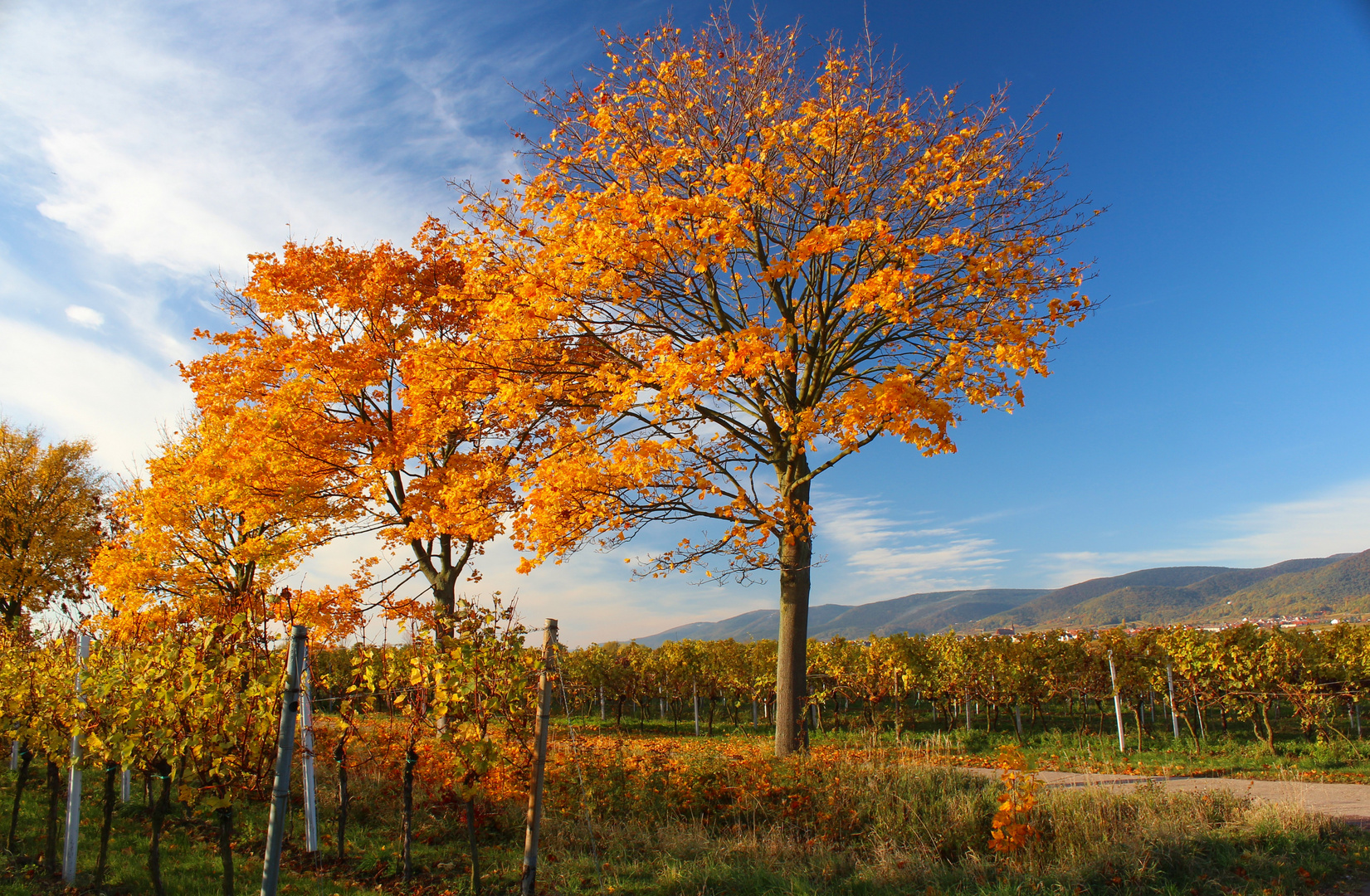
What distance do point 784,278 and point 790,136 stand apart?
1.92 m

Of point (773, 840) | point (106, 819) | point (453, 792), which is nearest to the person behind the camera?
point (106, 819)

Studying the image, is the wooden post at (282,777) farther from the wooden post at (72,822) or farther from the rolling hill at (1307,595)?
the rolling hill at (1307,595)

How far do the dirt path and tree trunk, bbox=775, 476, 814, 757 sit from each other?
→ 2.18 meters

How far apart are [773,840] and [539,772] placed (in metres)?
2.27

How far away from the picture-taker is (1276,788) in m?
8.68

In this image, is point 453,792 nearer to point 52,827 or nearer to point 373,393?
point 52,827

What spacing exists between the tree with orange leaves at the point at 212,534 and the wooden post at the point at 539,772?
6815 mm

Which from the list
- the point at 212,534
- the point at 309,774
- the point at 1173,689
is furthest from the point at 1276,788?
the point at 212,534

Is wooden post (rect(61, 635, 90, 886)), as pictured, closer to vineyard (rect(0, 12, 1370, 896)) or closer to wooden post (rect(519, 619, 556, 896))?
vineyard (rect(0, 12, 1370, 896))

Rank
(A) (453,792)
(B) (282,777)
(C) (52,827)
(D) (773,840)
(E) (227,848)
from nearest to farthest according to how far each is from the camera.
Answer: (B) (282,777) → (E) (227,848) → (D) (773,840) → (C) (52,827) → (A) (453,792)

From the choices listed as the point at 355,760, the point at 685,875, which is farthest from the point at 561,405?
the point at 685,875

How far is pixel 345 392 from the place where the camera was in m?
12.8

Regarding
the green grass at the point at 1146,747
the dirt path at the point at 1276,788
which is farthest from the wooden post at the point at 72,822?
the dirt path at the point at 1276,788

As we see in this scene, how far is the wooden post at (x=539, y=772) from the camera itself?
502 centimetres
